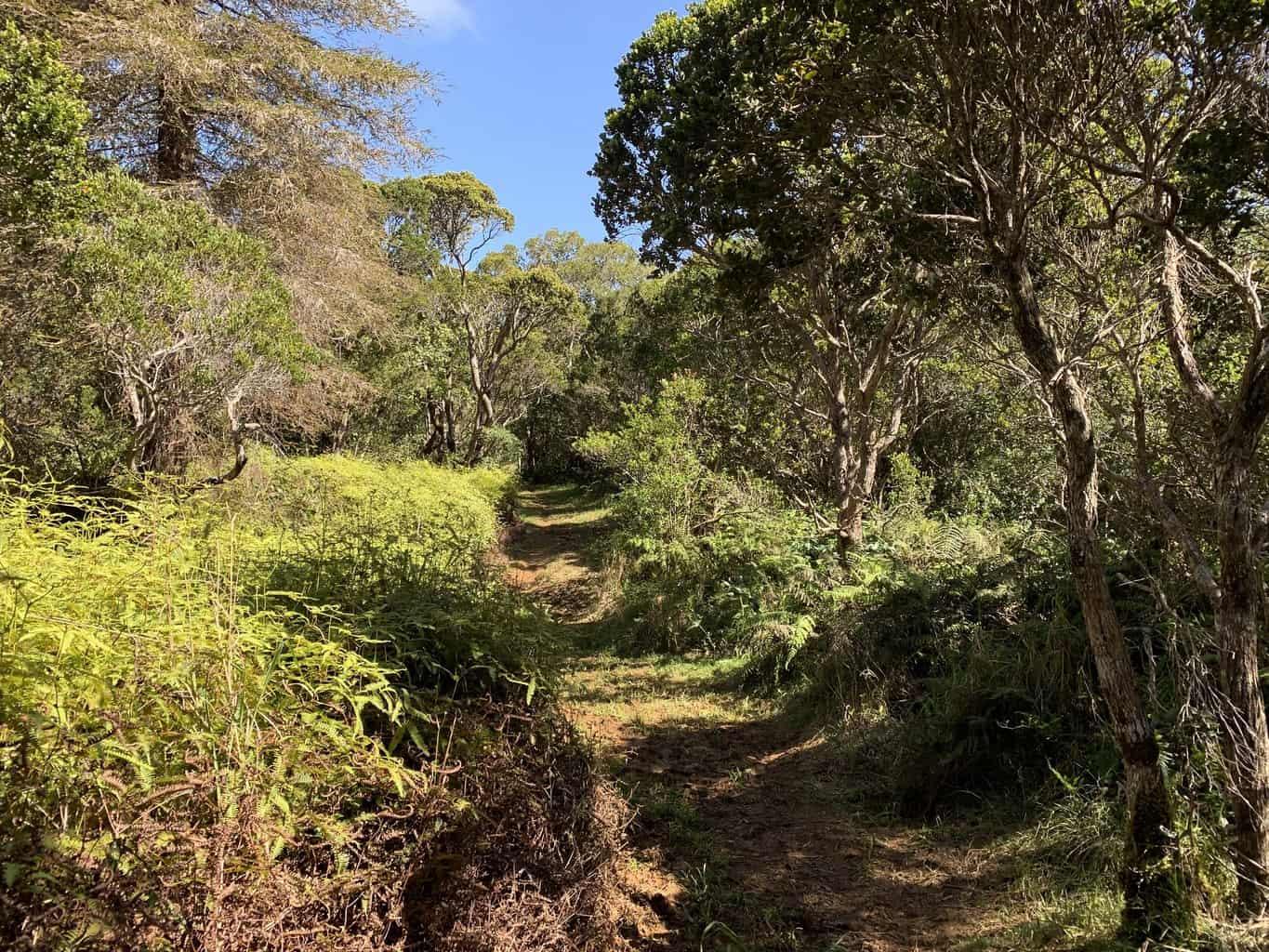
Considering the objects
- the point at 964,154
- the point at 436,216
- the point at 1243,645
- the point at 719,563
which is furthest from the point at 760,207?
the point at 436,216

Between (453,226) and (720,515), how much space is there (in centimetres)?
1677

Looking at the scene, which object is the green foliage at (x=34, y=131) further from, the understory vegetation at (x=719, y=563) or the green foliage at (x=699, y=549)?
the green foliage at (x=699, y=549)

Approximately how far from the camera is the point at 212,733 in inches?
76.3

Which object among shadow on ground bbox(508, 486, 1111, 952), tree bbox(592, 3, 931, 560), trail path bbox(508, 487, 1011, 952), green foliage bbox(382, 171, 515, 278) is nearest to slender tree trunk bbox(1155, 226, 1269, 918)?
shadow on ground bbox(508, 486, 1111, 952)

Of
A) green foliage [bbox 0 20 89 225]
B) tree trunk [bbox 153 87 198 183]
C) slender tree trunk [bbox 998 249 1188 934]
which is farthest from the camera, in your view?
tree trunk [bbox 153 87 198 183]

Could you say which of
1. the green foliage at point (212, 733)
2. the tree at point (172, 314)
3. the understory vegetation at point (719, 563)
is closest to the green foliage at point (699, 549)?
the understory vegetation at point (719, 563)

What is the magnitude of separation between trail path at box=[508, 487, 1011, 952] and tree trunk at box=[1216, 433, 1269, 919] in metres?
1.17

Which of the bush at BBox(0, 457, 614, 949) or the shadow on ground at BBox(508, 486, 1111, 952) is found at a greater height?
the bush at BBox(0, 457, 614, 949)

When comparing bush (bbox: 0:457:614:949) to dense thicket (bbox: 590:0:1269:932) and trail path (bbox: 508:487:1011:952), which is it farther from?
dense thicket (bbox: 590:0:1269:932)

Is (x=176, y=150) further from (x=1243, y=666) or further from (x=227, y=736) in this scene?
(x=1243, y=666)

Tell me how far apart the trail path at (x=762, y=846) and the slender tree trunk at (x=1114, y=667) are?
77 cm

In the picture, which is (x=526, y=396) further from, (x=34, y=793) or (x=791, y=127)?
(x=34, y=793)

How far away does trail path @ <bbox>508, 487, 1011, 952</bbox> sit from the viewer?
3.46m

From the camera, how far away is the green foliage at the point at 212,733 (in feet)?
5.28
